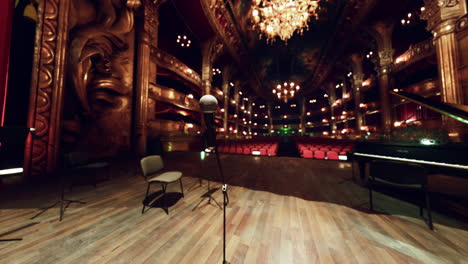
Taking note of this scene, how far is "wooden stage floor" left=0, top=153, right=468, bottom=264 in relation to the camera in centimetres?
146

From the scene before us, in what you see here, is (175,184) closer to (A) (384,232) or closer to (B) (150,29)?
(A) (384,232)

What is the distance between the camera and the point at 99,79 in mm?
5719

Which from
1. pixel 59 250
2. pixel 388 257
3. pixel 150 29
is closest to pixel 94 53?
pixel 150 29

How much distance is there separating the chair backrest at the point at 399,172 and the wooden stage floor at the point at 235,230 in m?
0.54

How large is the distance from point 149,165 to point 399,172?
158 inches

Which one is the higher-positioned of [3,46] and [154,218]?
[3,46]

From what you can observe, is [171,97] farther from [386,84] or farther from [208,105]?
[386,84]

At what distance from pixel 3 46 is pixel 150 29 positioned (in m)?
6.54

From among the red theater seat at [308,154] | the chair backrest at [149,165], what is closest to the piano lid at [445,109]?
the red theater seat at [308,154]

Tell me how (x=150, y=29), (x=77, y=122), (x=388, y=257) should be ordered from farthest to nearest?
(x=150, y=29)
(x=77, y=122)
(x=388, y=257)

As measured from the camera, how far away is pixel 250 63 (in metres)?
17.1

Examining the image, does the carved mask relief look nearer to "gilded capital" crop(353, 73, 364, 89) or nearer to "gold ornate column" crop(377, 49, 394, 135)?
"gold ornate column" crop(377, 49, 394, 135)

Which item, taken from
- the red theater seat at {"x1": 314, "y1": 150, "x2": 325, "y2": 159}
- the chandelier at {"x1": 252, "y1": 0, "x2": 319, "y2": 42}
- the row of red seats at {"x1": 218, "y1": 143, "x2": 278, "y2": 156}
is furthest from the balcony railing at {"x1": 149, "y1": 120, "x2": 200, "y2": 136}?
the red theater seat at {"x1": 314, "y1": 150, "x2": 325, "y2": 159}

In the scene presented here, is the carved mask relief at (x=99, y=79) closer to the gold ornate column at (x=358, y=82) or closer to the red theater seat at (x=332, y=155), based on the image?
the red theater seat at (x=332, y=155)
